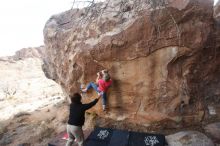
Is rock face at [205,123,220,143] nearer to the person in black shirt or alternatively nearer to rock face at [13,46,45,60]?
the person in black shirt

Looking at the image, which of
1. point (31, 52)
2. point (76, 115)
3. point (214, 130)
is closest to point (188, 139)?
point (214, 130)

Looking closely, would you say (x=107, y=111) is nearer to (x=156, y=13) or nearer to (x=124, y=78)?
(x=124, y=78)

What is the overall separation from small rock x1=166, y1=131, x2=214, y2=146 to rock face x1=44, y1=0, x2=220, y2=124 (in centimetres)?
58

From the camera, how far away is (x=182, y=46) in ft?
20.3

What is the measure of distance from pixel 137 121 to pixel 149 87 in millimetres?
1002

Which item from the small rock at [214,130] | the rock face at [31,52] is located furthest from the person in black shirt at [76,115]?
the rock face at [31,52]

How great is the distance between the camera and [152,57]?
20.8ft

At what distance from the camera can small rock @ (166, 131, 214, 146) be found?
568 cm

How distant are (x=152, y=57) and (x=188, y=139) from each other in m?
2.13

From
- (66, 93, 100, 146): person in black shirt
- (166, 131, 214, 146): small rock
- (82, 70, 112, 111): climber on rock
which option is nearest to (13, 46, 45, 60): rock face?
(82, 70, 112, 111): climber on rock

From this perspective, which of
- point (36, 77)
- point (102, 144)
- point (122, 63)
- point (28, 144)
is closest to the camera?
point (102, 144)

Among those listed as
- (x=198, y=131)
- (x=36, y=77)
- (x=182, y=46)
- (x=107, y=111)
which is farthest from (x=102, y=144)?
(x=36, y=77)

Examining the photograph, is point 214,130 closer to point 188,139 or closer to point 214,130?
point 214,130

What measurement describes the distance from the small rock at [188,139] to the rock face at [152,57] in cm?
58
